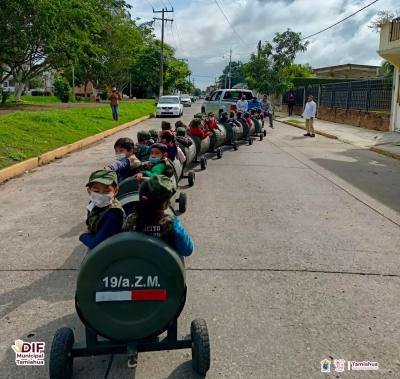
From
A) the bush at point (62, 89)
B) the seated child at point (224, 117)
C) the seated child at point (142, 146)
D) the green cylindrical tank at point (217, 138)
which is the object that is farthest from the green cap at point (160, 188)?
the bush at point (62, 89)

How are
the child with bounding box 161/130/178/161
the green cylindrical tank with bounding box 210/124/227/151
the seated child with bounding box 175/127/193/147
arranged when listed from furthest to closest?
the green cylindrical tank with bounding box 210/124/227/151 → the seated child with bounding box 175/127/193/147 → the child with bounding box 161/130/178/161

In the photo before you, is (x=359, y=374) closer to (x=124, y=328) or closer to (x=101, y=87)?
(x=124, y=328)

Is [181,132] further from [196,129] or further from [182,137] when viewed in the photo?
[196,129]

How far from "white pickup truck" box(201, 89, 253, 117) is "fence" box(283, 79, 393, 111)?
570 centimetres

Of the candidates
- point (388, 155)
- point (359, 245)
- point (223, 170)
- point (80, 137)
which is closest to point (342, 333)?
point (359, 245)

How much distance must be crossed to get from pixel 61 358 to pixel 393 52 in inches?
698

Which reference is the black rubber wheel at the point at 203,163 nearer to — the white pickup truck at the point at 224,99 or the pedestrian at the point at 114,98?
the pedestrian at the point at 114,98

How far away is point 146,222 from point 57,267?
2261 mm

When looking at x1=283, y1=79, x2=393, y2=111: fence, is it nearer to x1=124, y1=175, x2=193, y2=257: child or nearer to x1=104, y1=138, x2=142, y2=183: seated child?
x1=104, y1=138, x2=142, y2=183: seated child

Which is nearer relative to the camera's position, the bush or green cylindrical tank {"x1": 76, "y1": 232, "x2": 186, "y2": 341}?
green cylindrical tank {"x1": 76, "y1": 232, "x2": 186, "y2": 341}

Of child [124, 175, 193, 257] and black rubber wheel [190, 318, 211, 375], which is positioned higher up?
child [124, 175, 193, 257]

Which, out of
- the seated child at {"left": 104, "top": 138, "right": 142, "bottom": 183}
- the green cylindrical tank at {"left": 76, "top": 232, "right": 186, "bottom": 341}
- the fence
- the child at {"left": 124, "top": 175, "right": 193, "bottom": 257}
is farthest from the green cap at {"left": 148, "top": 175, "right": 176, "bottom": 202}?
the fence

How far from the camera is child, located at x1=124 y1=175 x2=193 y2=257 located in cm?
266

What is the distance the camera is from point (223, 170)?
33.0 feet
